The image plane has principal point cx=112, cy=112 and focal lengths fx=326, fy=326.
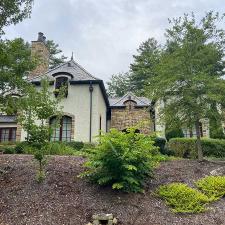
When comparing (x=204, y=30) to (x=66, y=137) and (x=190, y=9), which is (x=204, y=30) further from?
(x=66, y=137)

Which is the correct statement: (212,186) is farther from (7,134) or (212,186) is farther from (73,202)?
(7,134)

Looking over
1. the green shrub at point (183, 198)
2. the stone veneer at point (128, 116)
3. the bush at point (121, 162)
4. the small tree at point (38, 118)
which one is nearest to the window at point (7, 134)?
the stone veneer at point (128, 116)

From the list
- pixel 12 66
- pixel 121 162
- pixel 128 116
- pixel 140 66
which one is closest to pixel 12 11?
pixel 12 66

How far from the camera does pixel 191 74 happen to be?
42.4 feet

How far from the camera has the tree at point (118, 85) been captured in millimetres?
42750

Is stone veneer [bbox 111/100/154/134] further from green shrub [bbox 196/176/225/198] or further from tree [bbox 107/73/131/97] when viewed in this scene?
tree [bbox 107/73/131/97]

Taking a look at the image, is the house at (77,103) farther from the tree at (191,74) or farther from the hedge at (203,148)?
the tree at (191,74)

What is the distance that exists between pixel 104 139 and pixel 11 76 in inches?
133

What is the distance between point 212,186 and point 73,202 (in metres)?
3.87

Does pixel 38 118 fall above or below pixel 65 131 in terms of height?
below

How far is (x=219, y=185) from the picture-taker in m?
9.04

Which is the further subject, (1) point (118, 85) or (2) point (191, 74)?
(1) point (118, 85)

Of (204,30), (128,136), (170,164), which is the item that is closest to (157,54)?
(204,30)

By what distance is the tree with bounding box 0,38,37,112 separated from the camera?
9477 mm
